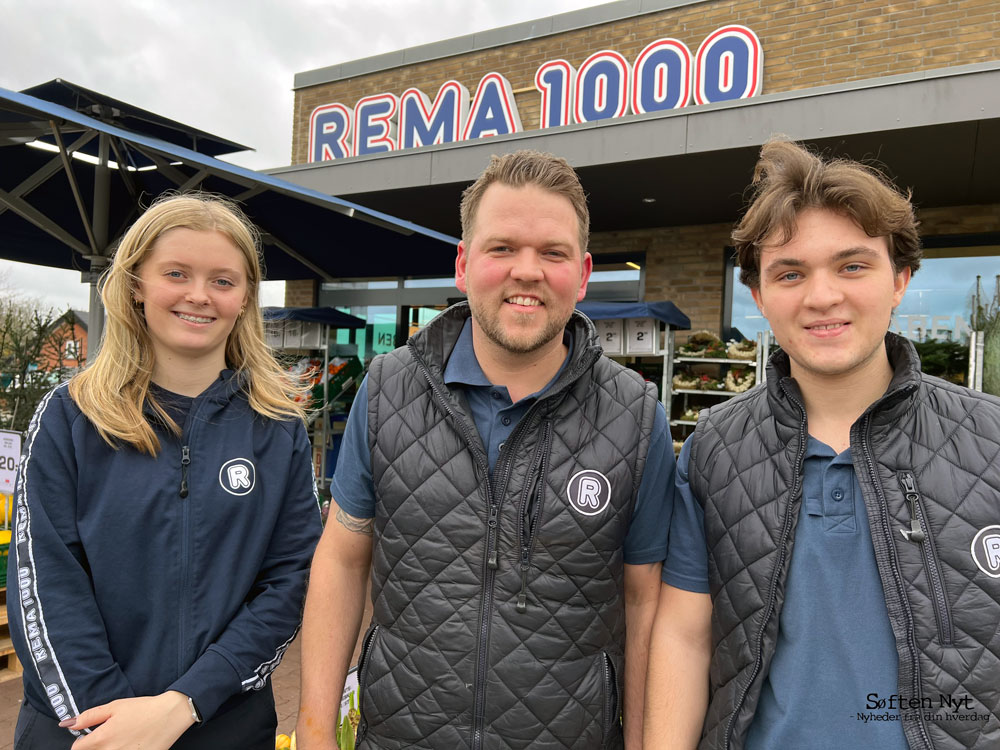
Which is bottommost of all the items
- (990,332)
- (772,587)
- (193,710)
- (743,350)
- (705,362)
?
(193,710)

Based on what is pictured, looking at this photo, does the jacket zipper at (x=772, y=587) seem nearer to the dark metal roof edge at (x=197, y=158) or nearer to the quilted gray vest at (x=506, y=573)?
the quilted gray vest at (x=506, y=573)

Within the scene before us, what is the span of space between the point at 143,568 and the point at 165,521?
12cm

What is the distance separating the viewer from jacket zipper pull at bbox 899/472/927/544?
1.37 m

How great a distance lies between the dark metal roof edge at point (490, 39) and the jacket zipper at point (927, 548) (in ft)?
29.6

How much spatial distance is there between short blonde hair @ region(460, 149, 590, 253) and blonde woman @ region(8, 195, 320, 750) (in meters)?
0.72

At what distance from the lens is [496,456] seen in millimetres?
1685

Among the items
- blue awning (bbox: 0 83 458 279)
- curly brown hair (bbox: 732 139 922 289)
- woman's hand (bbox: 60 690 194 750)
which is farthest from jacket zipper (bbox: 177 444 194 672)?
blue awning (bbox: 0 83 458 279)

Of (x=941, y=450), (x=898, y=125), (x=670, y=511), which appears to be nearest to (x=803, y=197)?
(x=941, y=450)

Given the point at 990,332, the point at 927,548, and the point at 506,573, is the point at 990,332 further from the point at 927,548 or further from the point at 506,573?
the point at 506,573

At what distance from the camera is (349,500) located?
1813 mm

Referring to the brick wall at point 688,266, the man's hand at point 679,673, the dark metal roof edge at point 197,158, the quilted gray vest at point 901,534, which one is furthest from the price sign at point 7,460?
the brick wall at point 688,266

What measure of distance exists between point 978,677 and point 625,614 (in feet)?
2.48

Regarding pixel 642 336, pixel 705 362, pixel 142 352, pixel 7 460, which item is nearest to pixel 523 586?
pixel 142 352

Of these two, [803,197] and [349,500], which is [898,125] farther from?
[349,500]
